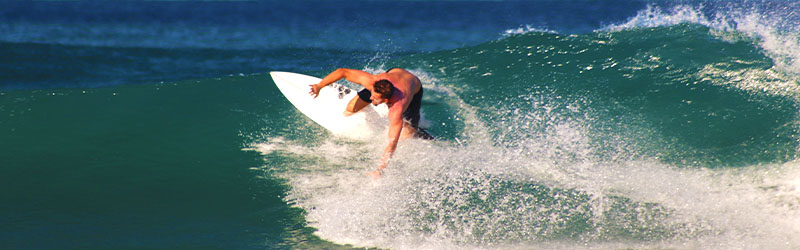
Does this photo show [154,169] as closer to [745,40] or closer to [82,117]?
[82,117]

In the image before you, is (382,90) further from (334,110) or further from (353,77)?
(334,110)

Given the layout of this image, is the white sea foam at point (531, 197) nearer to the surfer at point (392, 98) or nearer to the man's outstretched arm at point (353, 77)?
the surfer at point (392, 98)

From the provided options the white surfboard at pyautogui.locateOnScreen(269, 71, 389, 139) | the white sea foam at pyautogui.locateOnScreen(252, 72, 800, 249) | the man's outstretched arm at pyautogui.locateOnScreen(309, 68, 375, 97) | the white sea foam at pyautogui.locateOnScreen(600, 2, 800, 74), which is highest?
the white sea foam at pyautogui.locateOnScreen(600, 2, 800, 74)

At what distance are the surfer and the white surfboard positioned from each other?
0.32 ft

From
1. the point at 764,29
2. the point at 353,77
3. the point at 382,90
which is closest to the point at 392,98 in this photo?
the point at 382,90

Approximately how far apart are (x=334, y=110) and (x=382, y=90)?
4.59 feet

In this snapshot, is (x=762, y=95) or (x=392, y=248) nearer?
(x=392, y=248)

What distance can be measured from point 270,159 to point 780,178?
159 inches

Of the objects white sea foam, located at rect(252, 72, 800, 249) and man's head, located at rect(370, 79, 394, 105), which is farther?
man's head, located at rect(370, 79, 394, 105)

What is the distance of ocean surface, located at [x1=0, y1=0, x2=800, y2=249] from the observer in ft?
13.5

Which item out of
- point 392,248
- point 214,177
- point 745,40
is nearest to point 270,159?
point 214,177

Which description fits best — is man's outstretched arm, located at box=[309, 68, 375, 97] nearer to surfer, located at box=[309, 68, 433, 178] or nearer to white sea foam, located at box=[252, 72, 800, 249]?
surfer, located at box=[309, 68, 433, 178]

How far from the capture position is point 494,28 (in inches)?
493

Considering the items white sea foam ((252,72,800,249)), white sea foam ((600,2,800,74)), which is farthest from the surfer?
white sea foam ((600,2,800,74))
